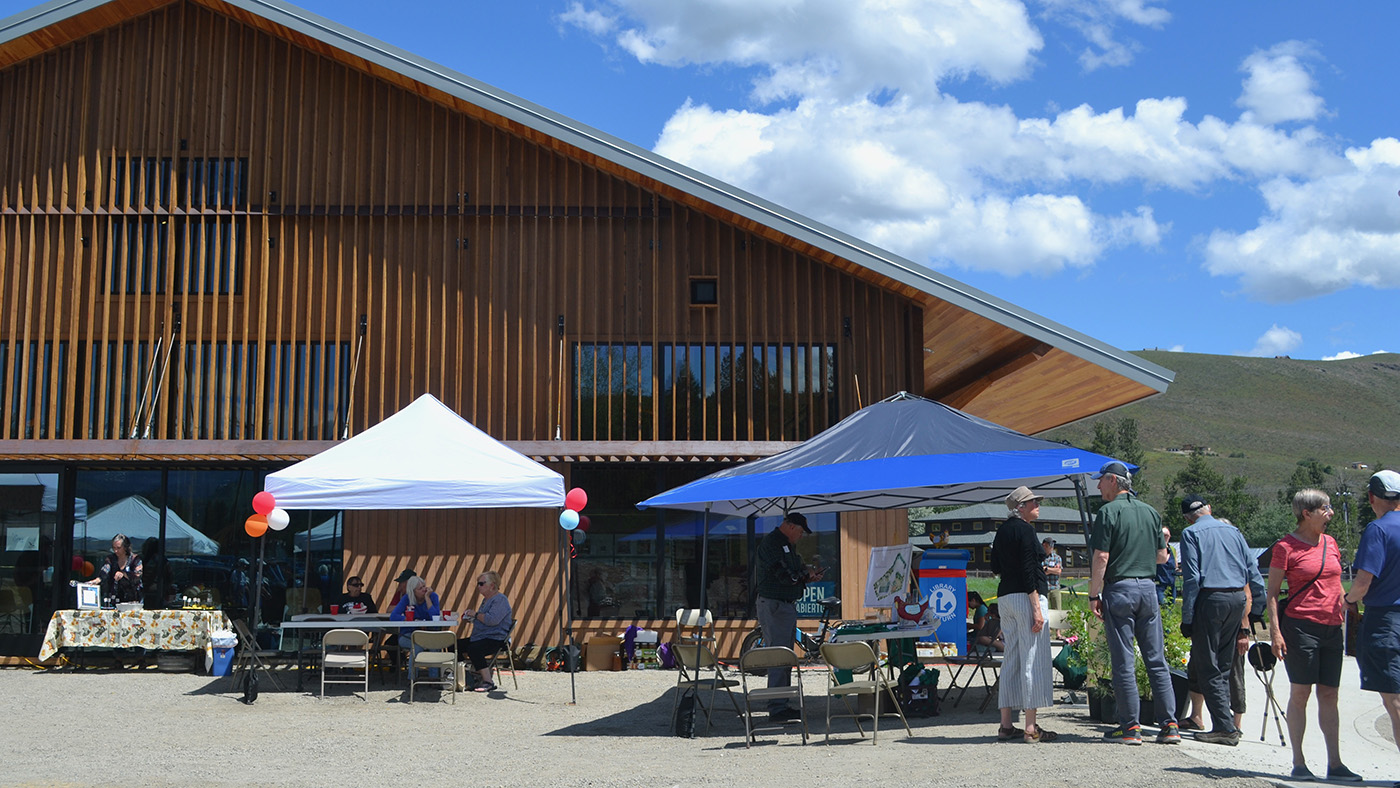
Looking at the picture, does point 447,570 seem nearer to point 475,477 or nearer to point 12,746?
point 475,477

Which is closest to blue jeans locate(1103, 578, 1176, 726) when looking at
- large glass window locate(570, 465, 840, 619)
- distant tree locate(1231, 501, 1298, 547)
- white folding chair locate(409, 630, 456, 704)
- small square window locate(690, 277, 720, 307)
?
white folding chair locate(409, 630, 456, 704)

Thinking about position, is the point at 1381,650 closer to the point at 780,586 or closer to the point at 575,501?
the point at 780,586

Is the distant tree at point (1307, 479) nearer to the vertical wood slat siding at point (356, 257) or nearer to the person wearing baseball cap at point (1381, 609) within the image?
the vertical wood slat siding at point (356, 257)

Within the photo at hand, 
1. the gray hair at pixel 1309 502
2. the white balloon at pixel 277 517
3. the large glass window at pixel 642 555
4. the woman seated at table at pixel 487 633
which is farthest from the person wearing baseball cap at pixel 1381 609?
the large glass window at pixel 642 555

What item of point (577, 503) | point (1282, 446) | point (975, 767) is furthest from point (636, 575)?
point (1282, 446)

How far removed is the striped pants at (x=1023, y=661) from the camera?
23.9ft

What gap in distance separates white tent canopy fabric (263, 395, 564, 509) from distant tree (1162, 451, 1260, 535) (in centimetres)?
6277

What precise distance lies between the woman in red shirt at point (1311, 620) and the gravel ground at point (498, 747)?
0.45 metres

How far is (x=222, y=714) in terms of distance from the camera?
9914 millimetres

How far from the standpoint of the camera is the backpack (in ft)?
27.8

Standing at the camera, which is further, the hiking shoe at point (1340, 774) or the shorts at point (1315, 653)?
the shorts at point (1315, 653)

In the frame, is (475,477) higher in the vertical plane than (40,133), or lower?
lower

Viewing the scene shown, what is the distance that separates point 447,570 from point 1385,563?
10738mm

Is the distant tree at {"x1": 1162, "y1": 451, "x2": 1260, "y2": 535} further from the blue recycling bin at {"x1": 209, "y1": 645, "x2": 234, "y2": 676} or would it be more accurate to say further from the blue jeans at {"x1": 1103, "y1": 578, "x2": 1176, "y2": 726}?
the blue jeans at {"x1": 1103, "y1": 578, "x2": 1176, "y2": 726}
